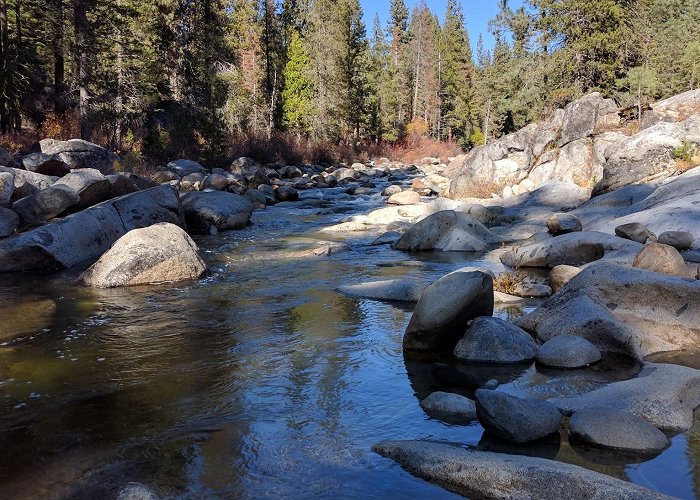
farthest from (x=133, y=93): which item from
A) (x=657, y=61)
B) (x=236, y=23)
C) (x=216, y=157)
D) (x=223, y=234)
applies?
(x=657, y=61)

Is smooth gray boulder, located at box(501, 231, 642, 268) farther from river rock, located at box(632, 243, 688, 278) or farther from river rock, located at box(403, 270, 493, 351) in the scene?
river rock, located at box(403, 270, 493, 351)

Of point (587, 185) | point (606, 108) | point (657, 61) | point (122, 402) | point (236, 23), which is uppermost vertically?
point (236, 23)

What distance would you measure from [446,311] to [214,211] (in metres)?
9.67

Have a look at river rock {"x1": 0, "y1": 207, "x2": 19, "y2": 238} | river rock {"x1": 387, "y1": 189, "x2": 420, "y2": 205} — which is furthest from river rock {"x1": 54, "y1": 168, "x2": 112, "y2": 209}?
river rock {"x1": 387, "y1": 189, "x2": 420, "y2": 205}

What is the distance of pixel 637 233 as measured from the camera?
951 centimetres

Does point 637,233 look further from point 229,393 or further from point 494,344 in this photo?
point 229,393

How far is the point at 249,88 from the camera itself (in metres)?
40.2

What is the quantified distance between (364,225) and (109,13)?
12153 mm

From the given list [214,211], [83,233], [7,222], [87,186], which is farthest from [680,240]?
[7,222]

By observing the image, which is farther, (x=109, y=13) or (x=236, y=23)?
(x=236, y=23)

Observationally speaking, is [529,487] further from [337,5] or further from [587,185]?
[337,5]

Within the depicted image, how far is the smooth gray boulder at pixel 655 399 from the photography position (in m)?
4.27

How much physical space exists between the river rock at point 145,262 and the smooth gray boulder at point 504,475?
6.18 metres

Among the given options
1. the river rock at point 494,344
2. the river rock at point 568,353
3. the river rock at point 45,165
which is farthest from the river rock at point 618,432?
the river rock at point 45,165
